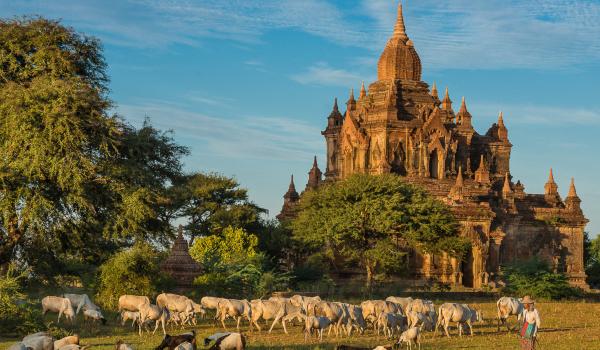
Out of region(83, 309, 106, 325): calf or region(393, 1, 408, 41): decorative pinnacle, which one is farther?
region(393, 1, 408, 41): decorative pinnacle

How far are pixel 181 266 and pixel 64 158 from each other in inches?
246

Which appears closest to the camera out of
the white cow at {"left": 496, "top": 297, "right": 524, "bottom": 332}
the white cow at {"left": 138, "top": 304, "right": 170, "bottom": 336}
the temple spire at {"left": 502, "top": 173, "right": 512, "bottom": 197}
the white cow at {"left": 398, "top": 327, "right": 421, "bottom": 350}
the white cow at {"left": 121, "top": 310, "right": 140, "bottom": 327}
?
the white cow at {"left": 398, "top": 327, "right": 421, "bottom": 350}

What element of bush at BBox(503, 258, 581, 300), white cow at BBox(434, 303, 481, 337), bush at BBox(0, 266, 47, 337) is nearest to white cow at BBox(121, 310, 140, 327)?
bush at BBox(0, 266, 47, 337)

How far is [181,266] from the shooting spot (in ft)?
105

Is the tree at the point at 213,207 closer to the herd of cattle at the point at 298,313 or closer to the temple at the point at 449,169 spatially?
the temple at the point at 449,169

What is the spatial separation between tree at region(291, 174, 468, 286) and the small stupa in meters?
13.8

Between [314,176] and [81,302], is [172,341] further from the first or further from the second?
[314,176]

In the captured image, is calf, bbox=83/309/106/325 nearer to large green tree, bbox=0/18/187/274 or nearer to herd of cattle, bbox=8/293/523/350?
herd of cattle, bbox=8/293/523/350

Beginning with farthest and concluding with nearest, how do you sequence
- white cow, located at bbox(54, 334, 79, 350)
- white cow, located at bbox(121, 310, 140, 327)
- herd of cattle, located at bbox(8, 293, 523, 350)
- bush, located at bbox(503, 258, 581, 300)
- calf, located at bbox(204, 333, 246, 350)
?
bush, located at bbox(503, 258, 581, 300) → white cow, located at bbox(121, 310, 140, 327) → herd of cattle, located at bbox(8, 293, 523, 350) → calf, located at bbox(204, 333, 246, 350) → white cow, located at bbox(54, 334, 79, 350)

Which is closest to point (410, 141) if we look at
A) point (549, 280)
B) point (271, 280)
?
point (549, 280)

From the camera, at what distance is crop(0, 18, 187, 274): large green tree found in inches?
1057

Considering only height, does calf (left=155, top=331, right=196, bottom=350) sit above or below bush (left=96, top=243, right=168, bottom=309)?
below

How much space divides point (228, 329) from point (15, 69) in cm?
959

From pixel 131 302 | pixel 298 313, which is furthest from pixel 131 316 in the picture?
pixel 298 313
